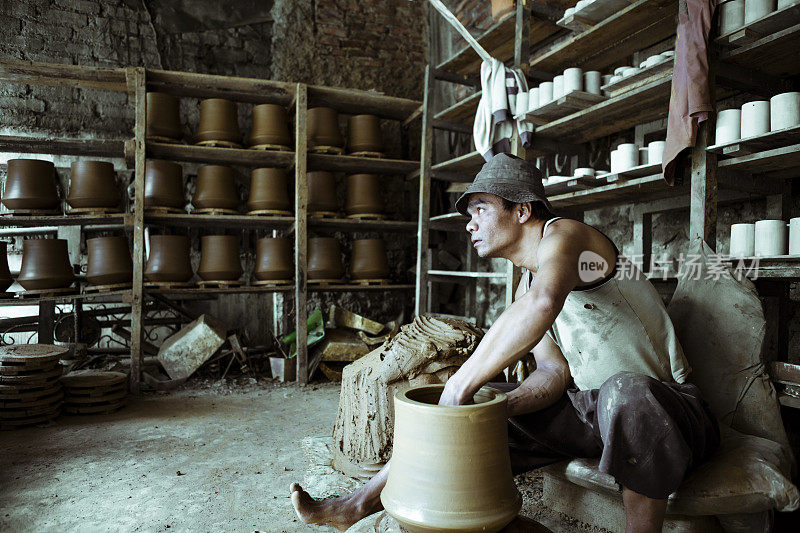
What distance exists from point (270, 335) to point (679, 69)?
15.5 ft

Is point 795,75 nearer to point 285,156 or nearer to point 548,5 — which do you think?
point 548,5

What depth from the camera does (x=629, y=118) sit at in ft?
12.0

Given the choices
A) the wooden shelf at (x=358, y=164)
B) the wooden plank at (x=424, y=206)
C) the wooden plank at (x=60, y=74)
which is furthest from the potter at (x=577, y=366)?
the wooden plank at (x=60, y=74)

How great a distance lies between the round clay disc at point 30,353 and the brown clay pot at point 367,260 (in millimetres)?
2521

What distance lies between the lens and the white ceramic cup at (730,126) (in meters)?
2.61

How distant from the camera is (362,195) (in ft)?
16.9

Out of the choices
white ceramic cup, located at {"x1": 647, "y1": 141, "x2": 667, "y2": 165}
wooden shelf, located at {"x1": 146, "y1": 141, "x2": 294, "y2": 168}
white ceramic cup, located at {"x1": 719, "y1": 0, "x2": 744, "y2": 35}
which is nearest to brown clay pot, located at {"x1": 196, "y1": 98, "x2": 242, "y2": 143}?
wooden shelf, located at {"x1": 146, "y1": 141, "x2": 294, "y2": 168}

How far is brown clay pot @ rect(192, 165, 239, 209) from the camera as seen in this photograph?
186 inches

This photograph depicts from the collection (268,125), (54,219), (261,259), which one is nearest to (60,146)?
(54,219)

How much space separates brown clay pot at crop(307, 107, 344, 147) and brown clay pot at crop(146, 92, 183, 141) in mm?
1209

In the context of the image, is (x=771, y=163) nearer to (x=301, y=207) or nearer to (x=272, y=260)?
(x=301, y=207)

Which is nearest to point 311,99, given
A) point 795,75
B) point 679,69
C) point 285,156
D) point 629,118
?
point 285,156

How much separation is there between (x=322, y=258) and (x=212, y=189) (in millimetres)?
1187

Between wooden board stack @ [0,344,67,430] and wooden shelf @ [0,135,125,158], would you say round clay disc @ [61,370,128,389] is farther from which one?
wooden shelf @ [0,135,125,158]
